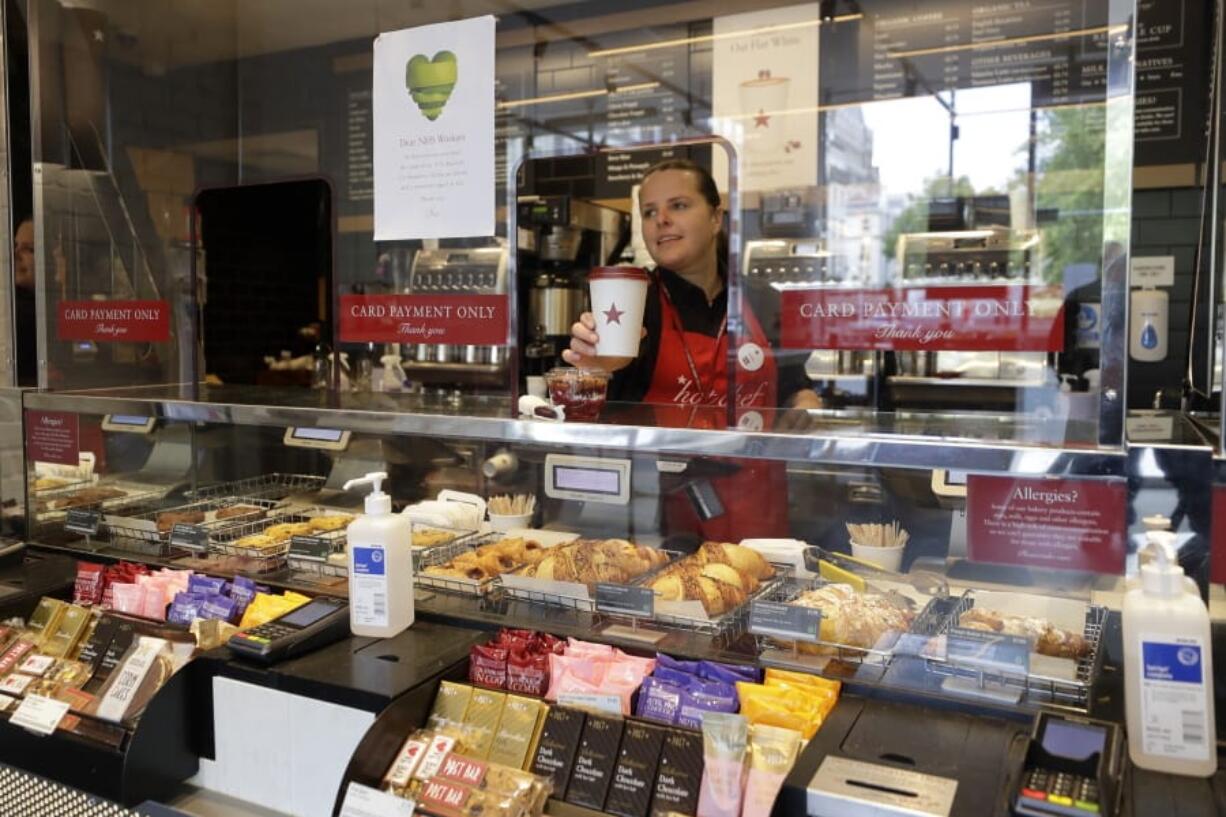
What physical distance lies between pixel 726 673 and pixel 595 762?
0.24 meters

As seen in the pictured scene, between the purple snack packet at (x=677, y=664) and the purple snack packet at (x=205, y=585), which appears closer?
the purple snack packet at (x=677, y=664)

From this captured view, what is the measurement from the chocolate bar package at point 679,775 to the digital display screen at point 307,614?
2.31ft

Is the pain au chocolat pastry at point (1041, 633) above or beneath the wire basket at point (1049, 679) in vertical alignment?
above

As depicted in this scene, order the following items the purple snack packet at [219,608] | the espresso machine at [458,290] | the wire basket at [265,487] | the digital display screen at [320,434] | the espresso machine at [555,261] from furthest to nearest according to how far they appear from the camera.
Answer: the espresso machine at [458,290] → the espresso machine at [555,261] → the wire basket at [265,487] → the digital display screen at [320,434] → the purple snack packet at [219,608]

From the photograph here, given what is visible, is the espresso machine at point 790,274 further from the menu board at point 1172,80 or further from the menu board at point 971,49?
the menu board at point 1172,80

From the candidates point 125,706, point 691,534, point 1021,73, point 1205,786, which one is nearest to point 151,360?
point 125,706

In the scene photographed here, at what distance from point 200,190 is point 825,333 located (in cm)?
171

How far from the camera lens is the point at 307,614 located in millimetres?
1737

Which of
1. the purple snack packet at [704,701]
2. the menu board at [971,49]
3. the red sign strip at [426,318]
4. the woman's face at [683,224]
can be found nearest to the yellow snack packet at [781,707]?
the purple snack packet at [704,701]

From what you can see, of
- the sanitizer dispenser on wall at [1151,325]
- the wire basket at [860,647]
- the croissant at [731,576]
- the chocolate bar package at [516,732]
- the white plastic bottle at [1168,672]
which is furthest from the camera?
the sanitizer dispenser on wall at [1151,325]

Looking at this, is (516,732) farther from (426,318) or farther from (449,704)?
(426,318)

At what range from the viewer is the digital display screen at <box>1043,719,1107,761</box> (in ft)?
3.78

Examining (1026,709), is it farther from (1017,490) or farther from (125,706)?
(125,706)

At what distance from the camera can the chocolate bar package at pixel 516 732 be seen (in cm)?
141
